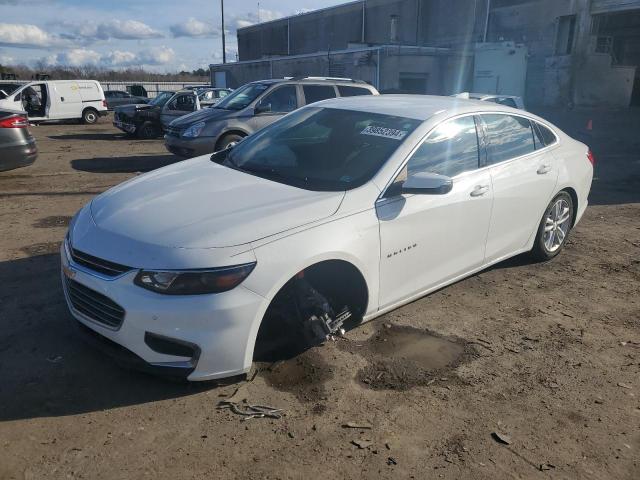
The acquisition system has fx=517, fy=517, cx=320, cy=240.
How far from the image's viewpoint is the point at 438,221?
3.73 m

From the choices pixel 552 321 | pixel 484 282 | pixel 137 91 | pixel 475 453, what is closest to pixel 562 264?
pixel 484 282

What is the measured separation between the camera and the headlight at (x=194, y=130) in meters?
9.77

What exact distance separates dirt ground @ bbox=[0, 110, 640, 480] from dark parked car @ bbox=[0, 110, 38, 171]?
466 cm

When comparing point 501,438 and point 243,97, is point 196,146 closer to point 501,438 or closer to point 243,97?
point 243,97

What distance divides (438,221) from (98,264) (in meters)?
2.27

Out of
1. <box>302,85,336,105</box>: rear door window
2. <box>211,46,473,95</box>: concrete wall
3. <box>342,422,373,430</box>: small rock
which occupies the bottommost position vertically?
<box>342,422,373,430</box>: small rock

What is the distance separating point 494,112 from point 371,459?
3.14 meters

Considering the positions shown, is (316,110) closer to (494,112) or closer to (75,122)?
(494,112)

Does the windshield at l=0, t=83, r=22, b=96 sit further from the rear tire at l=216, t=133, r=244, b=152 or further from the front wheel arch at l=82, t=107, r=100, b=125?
the rear tire at l=216, t=133, r=244, b=152

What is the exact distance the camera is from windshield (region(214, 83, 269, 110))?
10.1 metres

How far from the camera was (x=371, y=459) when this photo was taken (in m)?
2.59

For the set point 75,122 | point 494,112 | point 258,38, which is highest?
point 258,38

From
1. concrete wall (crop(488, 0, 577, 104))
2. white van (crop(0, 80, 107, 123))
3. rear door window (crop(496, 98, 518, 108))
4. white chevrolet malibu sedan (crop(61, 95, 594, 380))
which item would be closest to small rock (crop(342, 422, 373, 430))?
white chevrolet malibu sedan (crop(61, 95, 594, 380))

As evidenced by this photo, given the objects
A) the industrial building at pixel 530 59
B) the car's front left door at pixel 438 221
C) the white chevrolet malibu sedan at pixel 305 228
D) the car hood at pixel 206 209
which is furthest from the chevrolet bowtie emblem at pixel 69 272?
the industrial building at pixel 530 59
